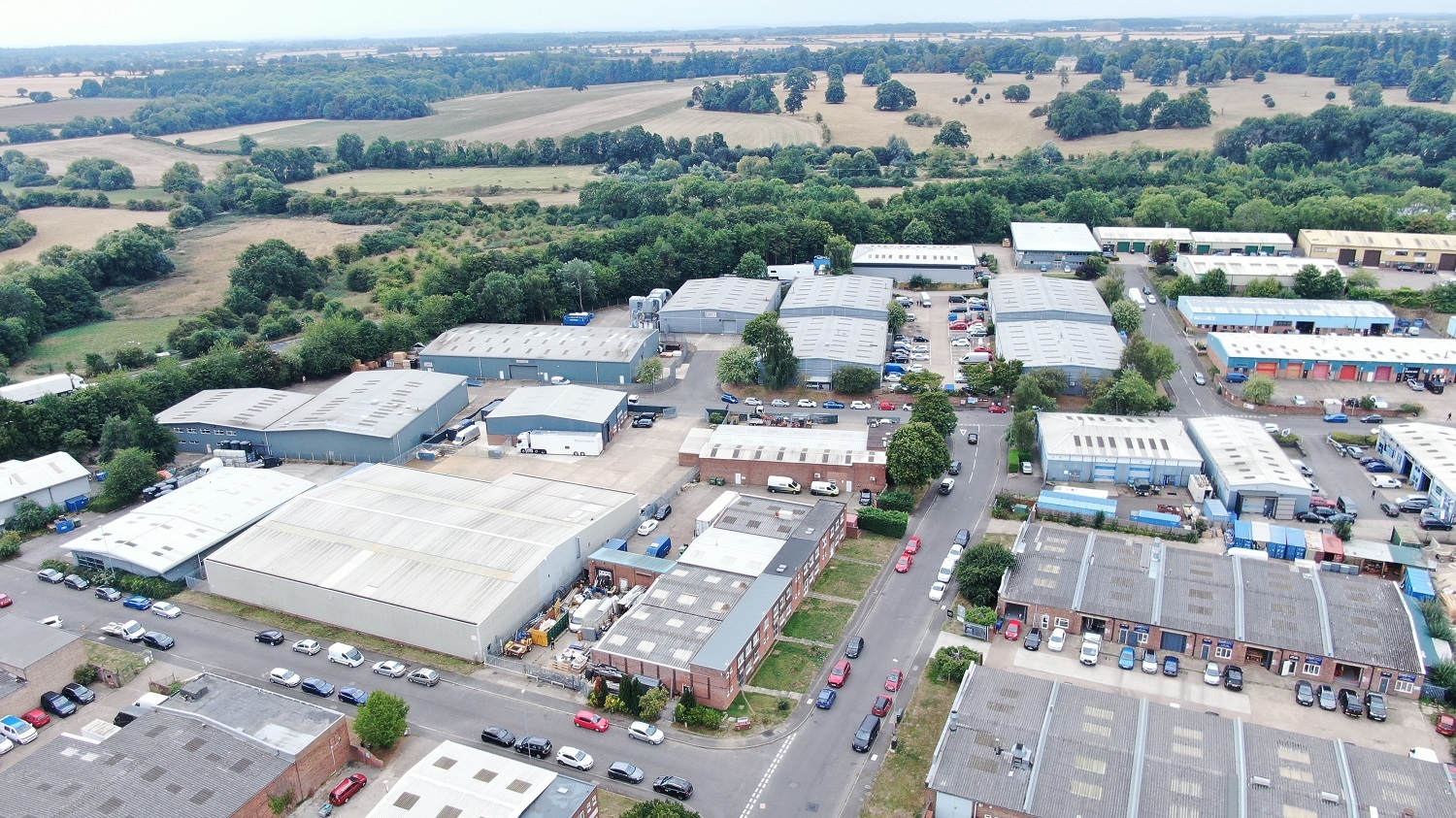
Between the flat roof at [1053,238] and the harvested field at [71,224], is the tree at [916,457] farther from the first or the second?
the harvested field at [71,224]

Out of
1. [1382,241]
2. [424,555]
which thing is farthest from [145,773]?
[1382,241]

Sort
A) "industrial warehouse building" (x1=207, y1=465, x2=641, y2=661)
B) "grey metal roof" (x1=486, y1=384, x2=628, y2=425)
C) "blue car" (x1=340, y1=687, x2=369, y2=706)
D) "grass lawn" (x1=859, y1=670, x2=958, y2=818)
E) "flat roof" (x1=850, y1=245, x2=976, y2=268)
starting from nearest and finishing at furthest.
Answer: "grass lawn" (x1=859, y1=670, x2=958, y2=818)
"blue car" (x1=340, y1=687, x2=369, y2=706)
"industrial warehouse building" (x1=207, y1=465, x2=641, y2=661)
"grey metal roof" (x1=486, y1=384, x2=628, y2=425)
"flat roof" (x1=850, y1=245, x2=976, y2=268)

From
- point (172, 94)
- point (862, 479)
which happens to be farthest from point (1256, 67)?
point (172, 94)

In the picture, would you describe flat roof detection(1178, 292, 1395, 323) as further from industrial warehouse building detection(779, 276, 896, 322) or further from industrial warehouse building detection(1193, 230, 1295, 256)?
industrial warehouse building detection(779, 276, 896, 322)

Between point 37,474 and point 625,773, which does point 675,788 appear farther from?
point 37,474

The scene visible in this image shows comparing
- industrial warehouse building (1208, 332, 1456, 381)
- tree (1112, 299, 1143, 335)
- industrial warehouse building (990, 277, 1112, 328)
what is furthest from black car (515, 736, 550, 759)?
tree (1112, 299, 1143, 335)
